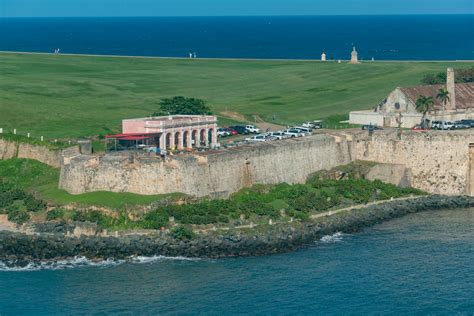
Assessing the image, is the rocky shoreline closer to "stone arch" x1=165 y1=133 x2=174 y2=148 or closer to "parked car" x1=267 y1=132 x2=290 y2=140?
"stone arch" x1=165 y1=133 x2=174 y2=148

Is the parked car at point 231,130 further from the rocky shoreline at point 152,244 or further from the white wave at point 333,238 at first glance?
the rocky shoreline at point 152,244

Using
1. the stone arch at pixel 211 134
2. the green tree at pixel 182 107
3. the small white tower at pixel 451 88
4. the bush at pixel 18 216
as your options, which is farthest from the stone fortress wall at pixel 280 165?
the green tree at pixel 182 107

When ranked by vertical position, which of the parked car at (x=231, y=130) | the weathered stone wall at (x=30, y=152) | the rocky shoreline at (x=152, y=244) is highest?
the parked car at (x=231, y=130)

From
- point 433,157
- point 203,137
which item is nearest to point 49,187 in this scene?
point 203,137

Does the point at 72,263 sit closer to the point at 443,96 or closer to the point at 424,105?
the point at 424,105

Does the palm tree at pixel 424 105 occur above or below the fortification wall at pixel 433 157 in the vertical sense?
above

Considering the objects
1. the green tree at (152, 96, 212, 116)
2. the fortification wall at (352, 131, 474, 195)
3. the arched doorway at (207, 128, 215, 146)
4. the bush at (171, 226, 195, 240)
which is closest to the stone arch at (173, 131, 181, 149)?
the arched doorway at (207, 128, 215, 146)
